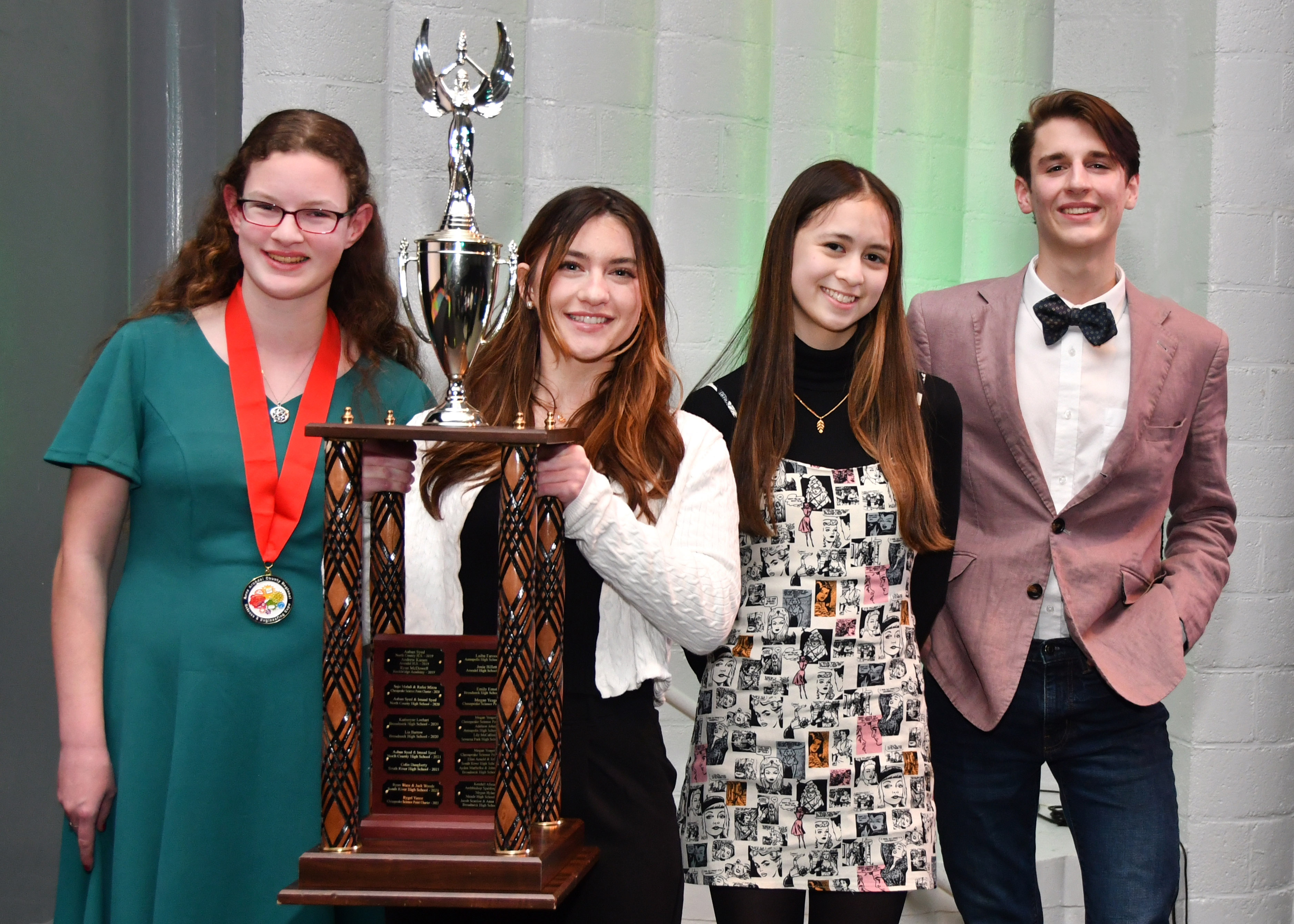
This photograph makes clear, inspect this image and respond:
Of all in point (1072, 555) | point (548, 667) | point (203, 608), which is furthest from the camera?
point (1072, 555)

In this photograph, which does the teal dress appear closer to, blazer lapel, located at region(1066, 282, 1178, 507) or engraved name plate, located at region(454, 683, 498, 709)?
engraved name plate, located at region(454, 683, 498, 709)

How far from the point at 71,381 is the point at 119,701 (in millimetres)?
1156

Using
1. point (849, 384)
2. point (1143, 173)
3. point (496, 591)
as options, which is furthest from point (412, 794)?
point (1143, 173)

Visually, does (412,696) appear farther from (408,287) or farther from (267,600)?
(408,287)

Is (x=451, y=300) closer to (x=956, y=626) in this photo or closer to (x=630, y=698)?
(x=630, y=698)

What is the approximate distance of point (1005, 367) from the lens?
90.6 inches

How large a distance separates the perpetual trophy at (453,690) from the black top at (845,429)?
0.52 metres

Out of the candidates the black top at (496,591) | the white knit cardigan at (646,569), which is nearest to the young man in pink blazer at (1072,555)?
the white knit cardigan at (646,569)

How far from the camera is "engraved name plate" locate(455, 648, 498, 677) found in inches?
62.3

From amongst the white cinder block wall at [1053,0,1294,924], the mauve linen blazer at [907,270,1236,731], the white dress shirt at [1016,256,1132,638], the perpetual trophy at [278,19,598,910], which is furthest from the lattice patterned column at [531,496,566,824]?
the white cinder block wall at [1053,0,1294,924]

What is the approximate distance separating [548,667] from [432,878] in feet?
0.96

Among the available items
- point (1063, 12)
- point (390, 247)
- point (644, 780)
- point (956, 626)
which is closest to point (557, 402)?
point (644, 780)

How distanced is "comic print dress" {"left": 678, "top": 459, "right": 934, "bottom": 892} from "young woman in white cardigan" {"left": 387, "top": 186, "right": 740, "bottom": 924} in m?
0.16

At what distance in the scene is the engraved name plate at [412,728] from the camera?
1.59 m
